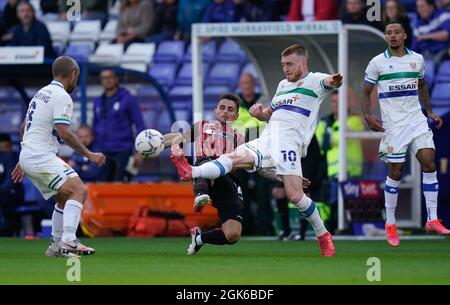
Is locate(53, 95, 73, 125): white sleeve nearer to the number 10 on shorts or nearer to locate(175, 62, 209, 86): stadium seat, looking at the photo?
the number 10 on shorts

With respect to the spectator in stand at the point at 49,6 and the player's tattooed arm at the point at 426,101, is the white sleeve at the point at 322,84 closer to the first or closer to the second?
the player's tattooed arm at the point at 426,101

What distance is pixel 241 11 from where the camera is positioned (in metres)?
23.7

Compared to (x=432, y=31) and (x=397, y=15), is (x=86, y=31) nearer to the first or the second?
(x=432, y=31)

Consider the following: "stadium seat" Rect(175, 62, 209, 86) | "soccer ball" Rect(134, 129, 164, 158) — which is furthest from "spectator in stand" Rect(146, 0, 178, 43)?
"soccer ball" Rect(134, 129, 164, 158)

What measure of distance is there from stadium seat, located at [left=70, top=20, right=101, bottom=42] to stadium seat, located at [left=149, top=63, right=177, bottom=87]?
2073 mm

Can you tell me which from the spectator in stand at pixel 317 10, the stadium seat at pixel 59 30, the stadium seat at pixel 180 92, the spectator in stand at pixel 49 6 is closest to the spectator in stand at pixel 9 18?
the stadium seat at pixel 59 30

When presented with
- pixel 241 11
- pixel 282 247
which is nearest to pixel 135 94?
pixel 241 11

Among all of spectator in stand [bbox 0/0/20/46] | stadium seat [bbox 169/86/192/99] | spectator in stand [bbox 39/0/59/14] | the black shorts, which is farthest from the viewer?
spectator in stand [bbox 39/0/59/14]

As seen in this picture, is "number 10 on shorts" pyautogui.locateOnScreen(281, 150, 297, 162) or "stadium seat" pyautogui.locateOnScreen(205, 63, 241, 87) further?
"stadium seat" pyautogui.locateOnScreen(205, 63, 241, 87)

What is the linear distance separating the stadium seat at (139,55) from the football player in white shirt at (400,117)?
1002cm

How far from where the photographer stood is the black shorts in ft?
46.0

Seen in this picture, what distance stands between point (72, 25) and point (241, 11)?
5.14 m

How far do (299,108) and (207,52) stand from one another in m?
11.8

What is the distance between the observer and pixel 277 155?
43.9 ft
